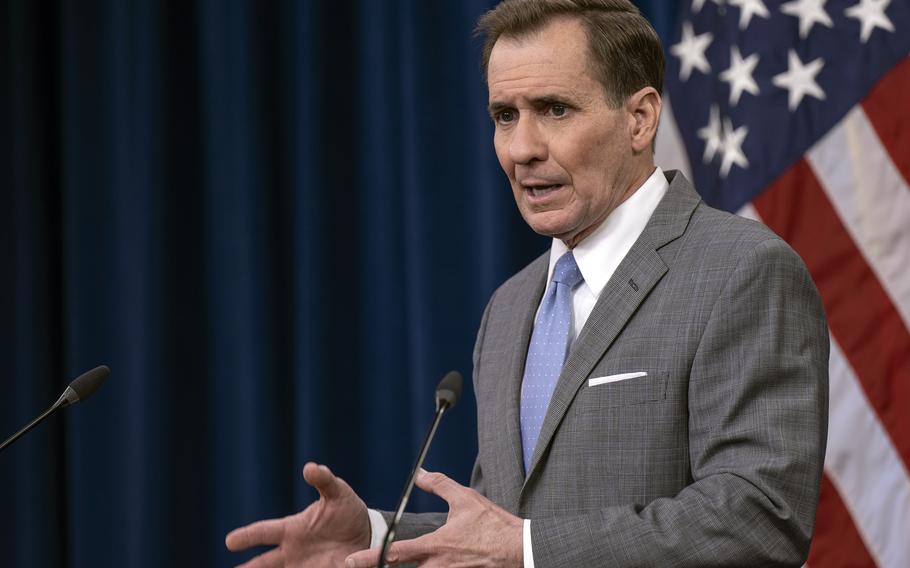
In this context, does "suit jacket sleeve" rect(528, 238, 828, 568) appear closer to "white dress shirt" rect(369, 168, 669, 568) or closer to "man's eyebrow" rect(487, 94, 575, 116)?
"white dress shirt" rect(369, 168, 669, 568)

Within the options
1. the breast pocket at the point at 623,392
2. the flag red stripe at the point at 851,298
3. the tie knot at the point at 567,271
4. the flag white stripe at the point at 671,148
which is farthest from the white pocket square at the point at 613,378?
the flag white stripe at the point at 671,148

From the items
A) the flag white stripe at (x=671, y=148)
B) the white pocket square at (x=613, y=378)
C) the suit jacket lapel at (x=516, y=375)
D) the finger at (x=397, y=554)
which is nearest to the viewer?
the finger at (x=397, y=554)

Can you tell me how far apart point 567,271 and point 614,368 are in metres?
0.25

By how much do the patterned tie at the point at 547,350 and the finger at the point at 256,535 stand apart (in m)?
0.38

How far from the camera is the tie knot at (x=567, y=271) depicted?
171cm

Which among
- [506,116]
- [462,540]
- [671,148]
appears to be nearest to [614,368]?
[462,540]

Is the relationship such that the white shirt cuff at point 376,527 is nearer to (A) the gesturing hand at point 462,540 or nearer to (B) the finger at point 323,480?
(B) the finger at point 323,480

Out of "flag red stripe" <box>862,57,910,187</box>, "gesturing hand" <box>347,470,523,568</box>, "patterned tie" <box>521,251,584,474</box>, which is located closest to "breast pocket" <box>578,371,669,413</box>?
"patterned tie" <box>521,251,584,474</box>

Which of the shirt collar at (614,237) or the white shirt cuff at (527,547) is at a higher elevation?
the shirt collar at (614,237)

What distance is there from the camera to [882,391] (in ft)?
8.24

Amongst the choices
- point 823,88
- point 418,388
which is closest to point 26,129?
point 418,388

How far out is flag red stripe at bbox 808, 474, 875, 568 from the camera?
2527 millimetres

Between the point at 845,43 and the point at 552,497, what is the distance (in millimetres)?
1564

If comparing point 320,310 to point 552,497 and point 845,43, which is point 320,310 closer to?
point 845,43
